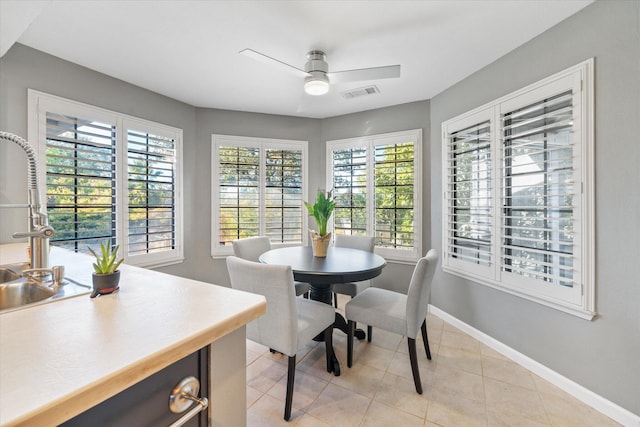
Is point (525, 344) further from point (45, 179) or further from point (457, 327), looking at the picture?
point (45, 179)

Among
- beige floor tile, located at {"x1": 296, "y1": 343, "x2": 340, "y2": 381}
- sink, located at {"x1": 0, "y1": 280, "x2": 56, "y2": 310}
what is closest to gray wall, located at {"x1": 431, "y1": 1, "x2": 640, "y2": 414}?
beige floor tile, located at {"x1": 296, "y1": 343, "x2": 340, "y2": 381}

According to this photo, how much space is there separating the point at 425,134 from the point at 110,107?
3455mm

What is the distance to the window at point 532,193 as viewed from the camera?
1.80 metres

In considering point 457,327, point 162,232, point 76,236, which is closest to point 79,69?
point 76,236

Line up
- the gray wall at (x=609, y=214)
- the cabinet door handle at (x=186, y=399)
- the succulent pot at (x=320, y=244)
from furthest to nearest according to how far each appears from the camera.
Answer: the succulent pot at (x=320, y=244) < the gray wall at (x=609, y=214) < the cabinet door handle at (x=186, y=399)

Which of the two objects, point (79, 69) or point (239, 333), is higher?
point (79, 69)

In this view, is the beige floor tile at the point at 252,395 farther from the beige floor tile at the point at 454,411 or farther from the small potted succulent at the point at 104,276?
the small potted succulent at the point at 104,276

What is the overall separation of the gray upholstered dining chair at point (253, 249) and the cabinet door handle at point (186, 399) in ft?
6.61

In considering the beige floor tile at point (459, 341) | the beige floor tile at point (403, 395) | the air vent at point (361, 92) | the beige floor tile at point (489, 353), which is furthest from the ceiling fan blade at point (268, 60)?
the beige floor tile at point (489, 353)

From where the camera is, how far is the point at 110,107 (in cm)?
277

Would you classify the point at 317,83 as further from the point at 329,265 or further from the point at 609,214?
the point at 609,214

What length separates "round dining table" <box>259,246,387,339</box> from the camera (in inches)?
78.5

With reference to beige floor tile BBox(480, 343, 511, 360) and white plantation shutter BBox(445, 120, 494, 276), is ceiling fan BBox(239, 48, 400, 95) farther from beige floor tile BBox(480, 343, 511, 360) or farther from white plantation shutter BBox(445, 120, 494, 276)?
beige floor tile BBox(480, 343, 511, 360)

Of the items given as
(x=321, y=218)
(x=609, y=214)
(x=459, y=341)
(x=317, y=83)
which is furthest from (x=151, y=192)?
(x=609, y=214)
